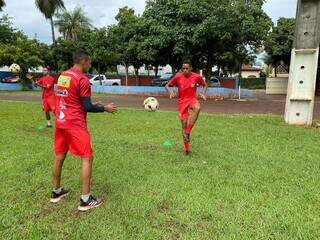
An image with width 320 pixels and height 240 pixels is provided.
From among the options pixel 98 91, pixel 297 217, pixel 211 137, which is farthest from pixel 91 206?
pixel 98 91

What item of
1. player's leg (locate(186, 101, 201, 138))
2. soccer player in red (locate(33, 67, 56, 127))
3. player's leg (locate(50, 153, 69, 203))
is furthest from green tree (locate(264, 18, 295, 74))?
player's leg (locate(50, 153, 69, 203))

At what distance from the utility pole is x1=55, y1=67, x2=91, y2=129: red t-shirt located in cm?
887

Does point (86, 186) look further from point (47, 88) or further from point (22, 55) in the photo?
point (22, 55)

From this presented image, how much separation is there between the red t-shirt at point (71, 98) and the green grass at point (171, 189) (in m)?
1.03

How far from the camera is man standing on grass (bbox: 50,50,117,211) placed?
443cm

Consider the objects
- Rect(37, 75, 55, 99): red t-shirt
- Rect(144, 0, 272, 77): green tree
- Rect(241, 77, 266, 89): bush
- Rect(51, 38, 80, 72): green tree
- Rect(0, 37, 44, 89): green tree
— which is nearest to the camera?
Rect(37, 75, 55, 99): red t-shirt

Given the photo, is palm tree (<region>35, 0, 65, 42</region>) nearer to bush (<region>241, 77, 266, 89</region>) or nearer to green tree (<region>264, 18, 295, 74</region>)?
bush (<region>241, 77, 266, 89</region>)

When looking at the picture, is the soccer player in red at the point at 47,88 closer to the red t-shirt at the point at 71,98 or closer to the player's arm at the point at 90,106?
the red t-shirt at the point at 71,98

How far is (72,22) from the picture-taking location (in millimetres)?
49844

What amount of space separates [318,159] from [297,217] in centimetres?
313

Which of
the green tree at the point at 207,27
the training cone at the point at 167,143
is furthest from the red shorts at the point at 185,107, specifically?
the green tree at the point at 207,27

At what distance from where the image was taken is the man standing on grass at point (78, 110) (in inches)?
175

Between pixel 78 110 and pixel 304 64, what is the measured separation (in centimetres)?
900

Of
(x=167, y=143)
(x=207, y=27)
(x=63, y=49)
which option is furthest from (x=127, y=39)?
(x=167, y=143)
